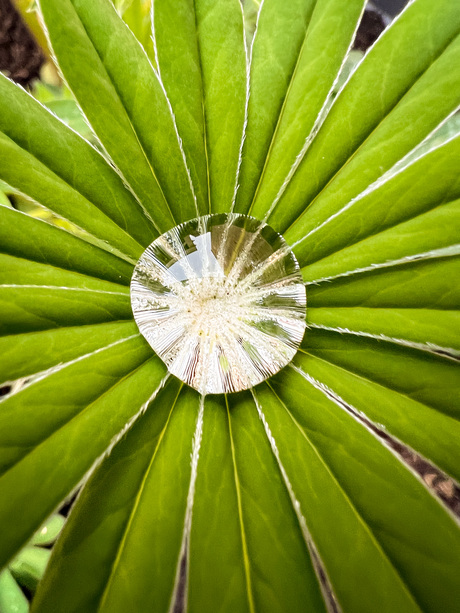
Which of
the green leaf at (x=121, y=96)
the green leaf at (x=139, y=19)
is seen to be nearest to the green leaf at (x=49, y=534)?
the green leaf at (x=121, y=96)

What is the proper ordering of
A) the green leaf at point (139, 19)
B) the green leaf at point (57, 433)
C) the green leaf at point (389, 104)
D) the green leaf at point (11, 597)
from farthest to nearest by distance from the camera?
the green leaf at point (139, 19)
the green leaf at point (11, 597)
the green leaf at point (389, 104)
the green leaf at point (57, 433)

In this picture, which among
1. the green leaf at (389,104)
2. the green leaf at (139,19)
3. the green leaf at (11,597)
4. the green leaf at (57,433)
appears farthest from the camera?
the green leaf at (139,19)

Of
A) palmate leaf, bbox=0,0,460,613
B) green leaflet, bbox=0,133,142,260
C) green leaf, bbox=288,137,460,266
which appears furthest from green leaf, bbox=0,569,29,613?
green leaf, bbox=288,137,460,266

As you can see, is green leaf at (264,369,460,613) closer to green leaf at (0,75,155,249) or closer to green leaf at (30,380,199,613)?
green leaf at (30,380,199,613)

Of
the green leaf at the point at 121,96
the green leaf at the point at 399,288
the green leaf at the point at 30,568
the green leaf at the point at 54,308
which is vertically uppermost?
the green leaf at the point at 121,96

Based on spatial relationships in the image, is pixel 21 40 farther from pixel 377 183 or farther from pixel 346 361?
pixel 346 361

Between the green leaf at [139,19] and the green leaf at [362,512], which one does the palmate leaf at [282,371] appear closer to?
the green leaf at [362,512]

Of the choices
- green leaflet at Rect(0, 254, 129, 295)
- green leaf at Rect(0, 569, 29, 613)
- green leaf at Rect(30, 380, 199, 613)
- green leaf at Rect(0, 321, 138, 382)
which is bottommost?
green leaf at Rect(0, 569, 29, 613)
